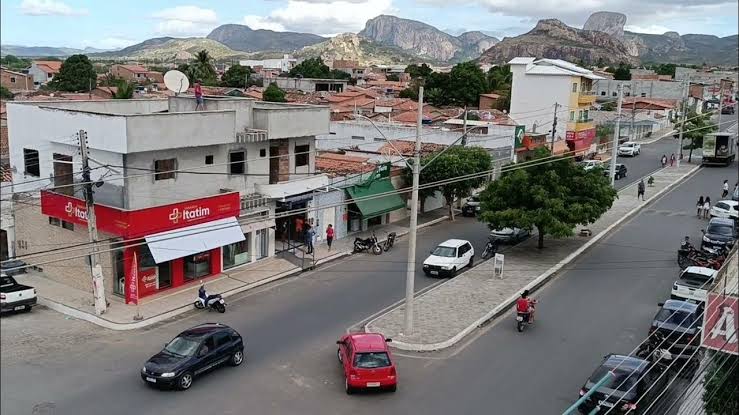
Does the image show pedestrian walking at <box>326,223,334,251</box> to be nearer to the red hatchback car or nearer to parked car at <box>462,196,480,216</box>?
parked car at <box>462,196,480,216</box>

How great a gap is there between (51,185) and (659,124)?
254 ft

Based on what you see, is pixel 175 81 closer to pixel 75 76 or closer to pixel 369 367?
pixel 369 367

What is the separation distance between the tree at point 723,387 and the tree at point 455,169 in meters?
24.8

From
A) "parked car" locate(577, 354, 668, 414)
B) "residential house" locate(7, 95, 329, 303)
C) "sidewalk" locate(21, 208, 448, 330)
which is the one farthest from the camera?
"residential house" locate(7, 95, 329, 303)

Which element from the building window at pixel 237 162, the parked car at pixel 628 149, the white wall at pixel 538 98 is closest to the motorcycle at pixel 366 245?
the building window at pixel 237 162

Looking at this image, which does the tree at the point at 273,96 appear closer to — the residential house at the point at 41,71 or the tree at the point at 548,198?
the tree at the point at 548,198

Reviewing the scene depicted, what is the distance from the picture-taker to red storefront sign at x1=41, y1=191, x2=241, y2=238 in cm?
2208

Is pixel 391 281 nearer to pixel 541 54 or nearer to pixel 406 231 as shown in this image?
pixel 406 231

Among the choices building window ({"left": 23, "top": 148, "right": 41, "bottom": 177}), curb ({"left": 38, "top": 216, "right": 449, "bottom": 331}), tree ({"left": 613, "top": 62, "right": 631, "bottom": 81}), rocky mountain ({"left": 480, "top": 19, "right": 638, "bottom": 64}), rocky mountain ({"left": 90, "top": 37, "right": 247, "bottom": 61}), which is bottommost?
curb ({"left": 38, "top": 216, "right": 449, "bottom": 331})

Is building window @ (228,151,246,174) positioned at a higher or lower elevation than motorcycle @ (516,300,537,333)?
higher

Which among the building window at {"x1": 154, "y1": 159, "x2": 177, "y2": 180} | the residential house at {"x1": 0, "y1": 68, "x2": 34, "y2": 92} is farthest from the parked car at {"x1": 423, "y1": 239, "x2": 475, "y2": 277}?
the residential house at {"x1": 0, "y1": 68, "x2": 34, "y2": 92}

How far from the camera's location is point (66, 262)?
24000 mm

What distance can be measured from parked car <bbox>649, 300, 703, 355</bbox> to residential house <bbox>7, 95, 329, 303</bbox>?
37.0ft

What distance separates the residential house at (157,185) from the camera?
72.9 ft
